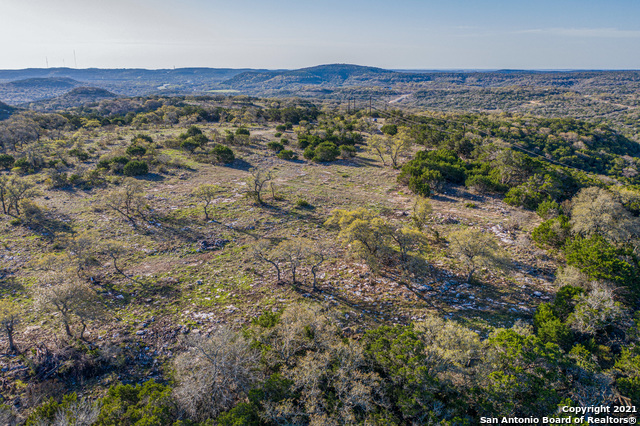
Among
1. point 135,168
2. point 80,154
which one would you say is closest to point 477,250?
point 135,168

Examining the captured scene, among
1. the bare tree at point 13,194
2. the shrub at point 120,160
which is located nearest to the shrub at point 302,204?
the bare tree at point 13,194

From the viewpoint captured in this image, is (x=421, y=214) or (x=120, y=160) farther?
(x=120, y=160)

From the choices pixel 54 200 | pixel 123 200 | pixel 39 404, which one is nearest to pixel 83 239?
pixel 123 200

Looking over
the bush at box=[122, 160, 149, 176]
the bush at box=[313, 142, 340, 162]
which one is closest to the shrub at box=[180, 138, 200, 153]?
the bush at box=[122, 160, 149, 176]

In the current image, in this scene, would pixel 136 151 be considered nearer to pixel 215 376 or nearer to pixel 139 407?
pixel 139 407

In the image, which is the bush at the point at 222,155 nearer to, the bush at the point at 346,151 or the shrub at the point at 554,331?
the bush at the point at 346,151

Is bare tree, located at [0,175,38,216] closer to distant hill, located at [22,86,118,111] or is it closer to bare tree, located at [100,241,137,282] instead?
bare tree, located at [100,241,137,282]
